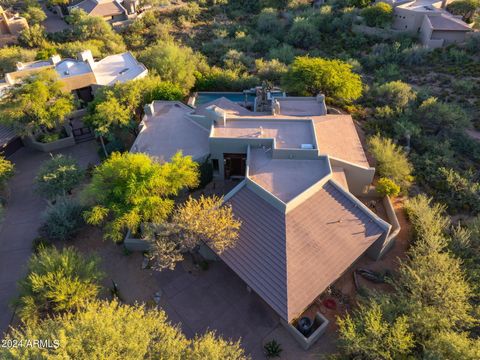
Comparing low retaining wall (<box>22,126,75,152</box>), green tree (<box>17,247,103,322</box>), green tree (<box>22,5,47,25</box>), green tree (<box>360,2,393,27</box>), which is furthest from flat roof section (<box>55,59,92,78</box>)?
green tree (<box>360,2,393,27</box>)

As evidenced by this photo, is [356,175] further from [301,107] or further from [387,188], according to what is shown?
[301,107]

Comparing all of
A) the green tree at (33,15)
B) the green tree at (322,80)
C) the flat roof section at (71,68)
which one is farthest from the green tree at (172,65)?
the green tree at (33,15)

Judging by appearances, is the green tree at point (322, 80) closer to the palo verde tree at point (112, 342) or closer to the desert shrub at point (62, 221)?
the desert shrub at point (62, 221)

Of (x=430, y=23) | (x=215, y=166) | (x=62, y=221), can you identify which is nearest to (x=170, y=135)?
(x=215, y=166)

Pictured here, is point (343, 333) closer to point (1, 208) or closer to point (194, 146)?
point (194, 146)

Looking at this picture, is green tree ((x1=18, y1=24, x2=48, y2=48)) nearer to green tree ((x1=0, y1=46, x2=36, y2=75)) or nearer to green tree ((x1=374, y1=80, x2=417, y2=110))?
green tree ((x1=0, y1=46, x2=36, y2=75))

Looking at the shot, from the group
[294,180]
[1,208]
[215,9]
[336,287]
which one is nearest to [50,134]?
[1,208]
